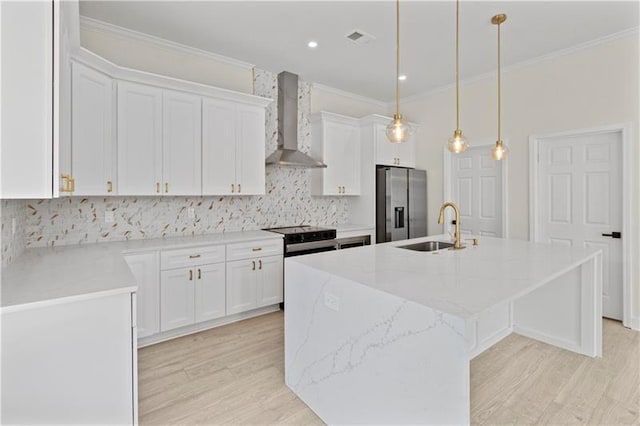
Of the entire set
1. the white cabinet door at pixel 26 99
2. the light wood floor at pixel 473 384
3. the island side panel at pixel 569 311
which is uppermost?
the white cabinet door at pixel 26 99

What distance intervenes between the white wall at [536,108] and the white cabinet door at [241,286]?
9.47 ft

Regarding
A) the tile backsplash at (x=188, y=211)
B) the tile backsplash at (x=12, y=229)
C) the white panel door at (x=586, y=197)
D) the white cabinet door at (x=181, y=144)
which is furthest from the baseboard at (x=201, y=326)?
the white panel door at (x=586, y=197)

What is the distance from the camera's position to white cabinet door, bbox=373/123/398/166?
4.76m

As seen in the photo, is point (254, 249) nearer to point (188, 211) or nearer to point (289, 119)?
point (188, 211)

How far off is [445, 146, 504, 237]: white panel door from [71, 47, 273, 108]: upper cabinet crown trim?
2.81m

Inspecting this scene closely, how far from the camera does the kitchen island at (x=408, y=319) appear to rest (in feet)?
4.50

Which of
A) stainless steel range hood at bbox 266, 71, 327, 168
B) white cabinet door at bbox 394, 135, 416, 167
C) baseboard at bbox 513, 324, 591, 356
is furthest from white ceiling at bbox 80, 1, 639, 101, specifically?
baseboard at bbox 513, 324, 591, 356

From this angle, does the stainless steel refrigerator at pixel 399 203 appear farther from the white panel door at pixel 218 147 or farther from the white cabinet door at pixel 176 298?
the white cabinet door at pixel 176 298

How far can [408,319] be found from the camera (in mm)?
1477

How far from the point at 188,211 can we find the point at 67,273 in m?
1.76

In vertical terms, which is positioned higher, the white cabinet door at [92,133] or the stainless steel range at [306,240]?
the white cabinet door at [92,133]

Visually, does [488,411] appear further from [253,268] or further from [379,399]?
[253,268]

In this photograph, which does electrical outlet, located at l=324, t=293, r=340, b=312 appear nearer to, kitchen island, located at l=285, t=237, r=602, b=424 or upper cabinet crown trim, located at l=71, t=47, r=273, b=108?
kitchen island, located at l=285, t=237, r=602, b=424

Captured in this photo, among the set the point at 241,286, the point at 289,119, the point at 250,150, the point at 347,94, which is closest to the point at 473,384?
the point at 241,286
